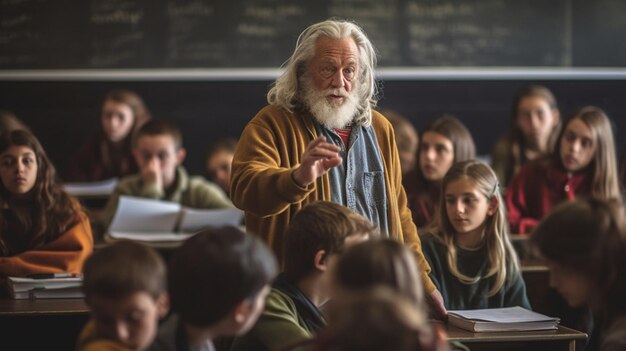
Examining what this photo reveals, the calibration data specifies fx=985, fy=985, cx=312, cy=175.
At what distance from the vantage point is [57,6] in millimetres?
7133

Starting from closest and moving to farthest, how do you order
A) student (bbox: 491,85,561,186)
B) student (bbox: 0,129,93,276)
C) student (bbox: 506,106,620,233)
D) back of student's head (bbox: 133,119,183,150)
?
1. student (bbox: 0,129,93,276)
2. student (bbox: 506,106,620,233)
3. back of student's head (bbox: 133,119,183,150)
4. student (bbox: 491,85,561,186)

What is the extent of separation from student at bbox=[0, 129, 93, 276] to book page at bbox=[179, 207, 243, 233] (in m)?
1.16

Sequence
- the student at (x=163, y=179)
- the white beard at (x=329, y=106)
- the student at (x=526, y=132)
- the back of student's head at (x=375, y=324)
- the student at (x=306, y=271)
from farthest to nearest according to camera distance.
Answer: the student at (x=526, y=132) < the student at (x=163, y=179) < the white beard at (x=329, y=106) < the student at (x=306, y=271) < the back of student's head at (x=375, y=324)

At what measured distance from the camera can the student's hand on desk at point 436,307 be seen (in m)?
3.06

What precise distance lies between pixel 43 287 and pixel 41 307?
223 millimetres

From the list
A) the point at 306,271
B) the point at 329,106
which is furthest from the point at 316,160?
the point at 329,106

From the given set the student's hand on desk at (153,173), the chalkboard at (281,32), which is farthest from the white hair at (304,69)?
the chalkboard at (281,32)

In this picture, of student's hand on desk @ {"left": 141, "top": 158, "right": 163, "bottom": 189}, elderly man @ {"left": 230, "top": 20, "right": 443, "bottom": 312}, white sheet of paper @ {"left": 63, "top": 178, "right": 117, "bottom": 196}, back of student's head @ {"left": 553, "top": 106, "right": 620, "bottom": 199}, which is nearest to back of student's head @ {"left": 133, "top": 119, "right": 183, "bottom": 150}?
student's hand on desk @ {"left": 141, "top": 158, "right": 163, "bottom": 189}

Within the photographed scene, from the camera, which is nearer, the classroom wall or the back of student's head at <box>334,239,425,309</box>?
the back of student's head at <box>334,239,425,309</box>

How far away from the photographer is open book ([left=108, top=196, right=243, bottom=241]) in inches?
188

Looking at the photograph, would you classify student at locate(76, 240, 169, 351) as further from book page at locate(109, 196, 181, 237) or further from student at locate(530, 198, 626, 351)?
book page at locate(109, 196, 181, 237)

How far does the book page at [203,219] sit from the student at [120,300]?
2779mm

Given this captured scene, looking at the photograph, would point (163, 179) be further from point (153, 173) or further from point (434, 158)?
point (434, 158)

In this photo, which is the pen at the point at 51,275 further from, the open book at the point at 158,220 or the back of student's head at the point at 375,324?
the back of student's head at the point at 375,324
